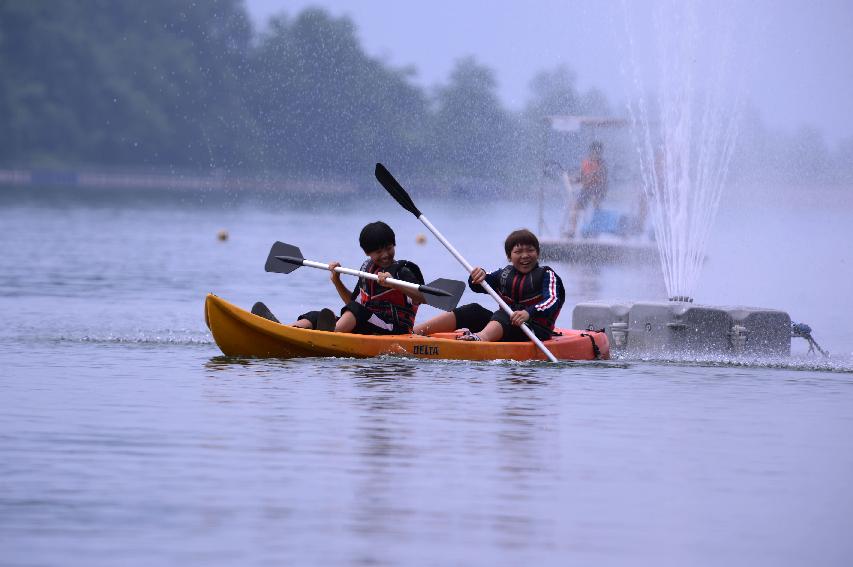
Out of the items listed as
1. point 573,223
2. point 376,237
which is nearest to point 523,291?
point 376,237

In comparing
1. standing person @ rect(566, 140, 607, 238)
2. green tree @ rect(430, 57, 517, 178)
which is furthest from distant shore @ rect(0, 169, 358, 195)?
standing person @ rect(566, 140, 607, 238)

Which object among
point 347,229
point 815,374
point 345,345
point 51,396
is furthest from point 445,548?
point 347,229

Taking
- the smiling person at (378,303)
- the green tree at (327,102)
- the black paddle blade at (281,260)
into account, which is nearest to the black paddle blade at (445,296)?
the smiling person at (378,303)

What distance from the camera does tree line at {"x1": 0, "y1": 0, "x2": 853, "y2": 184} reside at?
110 m

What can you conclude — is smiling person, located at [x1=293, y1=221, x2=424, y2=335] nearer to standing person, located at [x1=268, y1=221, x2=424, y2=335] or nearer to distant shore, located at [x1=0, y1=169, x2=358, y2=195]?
standing person, located at [x1=268, y1=221, x2=424, y2=335]

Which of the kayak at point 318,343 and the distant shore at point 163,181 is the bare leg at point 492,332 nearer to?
the kayak at point 318,343

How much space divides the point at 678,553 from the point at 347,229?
51832 millimetres

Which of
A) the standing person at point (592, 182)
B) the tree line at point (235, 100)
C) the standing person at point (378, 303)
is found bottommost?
the standing person at point (378, 303)

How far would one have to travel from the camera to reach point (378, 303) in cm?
1598

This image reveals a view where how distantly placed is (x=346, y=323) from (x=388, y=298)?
1.38ft

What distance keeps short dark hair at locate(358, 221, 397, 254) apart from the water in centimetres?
98

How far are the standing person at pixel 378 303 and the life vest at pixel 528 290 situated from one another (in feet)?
2.49

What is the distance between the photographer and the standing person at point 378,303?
15.7m

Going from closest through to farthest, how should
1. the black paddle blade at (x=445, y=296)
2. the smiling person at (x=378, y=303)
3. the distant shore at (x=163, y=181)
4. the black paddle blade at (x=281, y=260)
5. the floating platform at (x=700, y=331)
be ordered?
the smiling person at (x=378, y=303), the black paddle blade at (x=445, y=296), the black paddle blade at (x=281, y=260), the floating platform at (x=700, y=331), the distant shore at (x=163, y=181)
